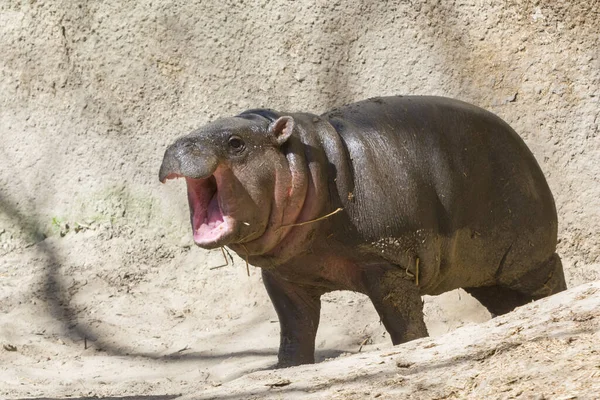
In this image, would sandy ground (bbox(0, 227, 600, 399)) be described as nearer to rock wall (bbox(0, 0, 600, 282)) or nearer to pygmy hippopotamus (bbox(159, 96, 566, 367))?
rock wall (bbox(0, 0, 600, 282))

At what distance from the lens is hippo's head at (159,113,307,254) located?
4.30 meters

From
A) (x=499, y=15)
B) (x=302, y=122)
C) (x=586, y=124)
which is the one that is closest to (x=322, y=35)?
(x=499, y=15)

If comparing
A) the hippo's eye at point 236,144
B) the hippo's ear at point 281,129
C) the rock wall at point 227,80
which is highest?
the rock wall at point 227,80

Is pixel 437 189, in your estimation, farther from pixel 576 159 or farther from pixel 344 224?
pixel 576 159

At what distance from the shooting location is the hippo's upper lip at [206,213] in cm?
435

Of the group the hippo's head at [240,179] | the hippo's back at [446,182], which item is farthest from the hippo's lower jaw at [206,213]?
the hippo's back at [446,182]

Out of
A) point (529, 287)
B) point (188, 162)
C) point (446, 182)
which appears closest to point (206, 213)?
point (188, 162)

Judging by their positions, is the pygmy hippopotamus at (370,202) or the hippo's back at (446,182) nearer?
the pygmy hippopotamus at (370,202)

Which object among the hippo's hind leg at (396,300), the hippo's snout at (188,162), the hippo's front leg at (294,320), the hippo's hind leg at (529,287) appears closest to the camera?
the hippo's snout at (188,162)

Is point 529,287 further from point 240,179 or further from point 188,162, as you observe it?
point 188,162

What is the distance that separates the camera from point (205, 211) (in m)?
4.47

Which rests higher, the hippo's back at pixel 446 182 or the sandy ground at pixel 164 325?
the hippo's back at pixel 446 182

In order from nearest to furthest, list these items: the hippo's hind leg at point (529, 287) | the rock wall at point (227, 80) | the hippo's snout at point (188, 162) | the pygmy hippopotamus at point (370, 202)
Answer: the hippo's snout at point (188, 162)
the pygmy hippopotamus at point (370, 202)
the hippo's hind leg at point (529, 287)
the rock wall at point (227, 80)

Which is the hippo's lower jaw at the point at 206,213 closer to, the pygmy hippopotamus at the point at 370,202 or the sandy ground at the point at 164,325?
the pygmy hippopotamus at the point at 370,202
